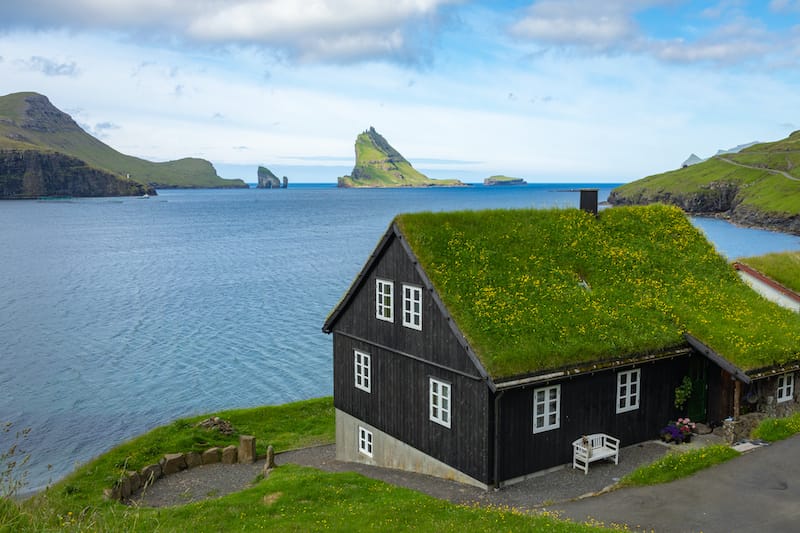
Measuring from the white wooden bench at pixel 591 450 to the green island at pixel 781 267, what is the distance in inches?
899

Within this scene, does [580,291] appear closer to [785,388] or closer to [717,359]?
[717,359]

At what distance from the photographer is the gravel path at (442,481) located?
22.4m

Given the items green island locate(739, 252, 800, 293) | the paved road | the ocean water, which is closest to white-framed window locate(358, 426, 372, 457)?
the paved road

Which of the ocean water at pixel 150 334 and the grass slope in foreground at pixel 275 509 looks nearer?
the grass slope in foreground at pixel 275 509

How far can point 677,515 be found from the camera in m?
19.0

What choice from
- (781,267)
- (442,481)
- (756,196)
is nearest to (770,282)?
(781,267)

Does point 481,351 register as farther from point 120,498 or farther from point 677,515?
point 120,498

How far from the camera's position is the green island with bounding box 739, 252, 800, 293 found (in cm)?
4091

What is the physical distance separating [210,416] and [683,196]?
189 meters

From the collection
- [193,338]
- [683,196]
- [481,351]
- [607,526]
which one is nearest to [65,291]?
[193,338]

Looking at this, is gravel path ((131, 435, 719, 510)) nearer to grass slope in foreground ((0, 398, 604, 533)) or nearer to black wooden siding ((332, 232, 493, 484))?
black wooden siding ((332, 232, 493, 484))

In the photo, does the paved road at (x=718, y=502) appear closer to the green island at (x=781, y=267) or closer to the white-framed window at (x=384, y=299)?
the white-framed window at (x=384, y=299)

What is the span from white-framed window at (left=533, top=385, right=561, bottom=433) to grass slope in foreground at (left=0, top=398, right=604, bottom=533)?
519cm

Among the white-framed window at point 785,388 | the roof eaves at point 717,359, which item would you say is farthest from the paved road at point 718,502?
the white-framed window at point 785,388
